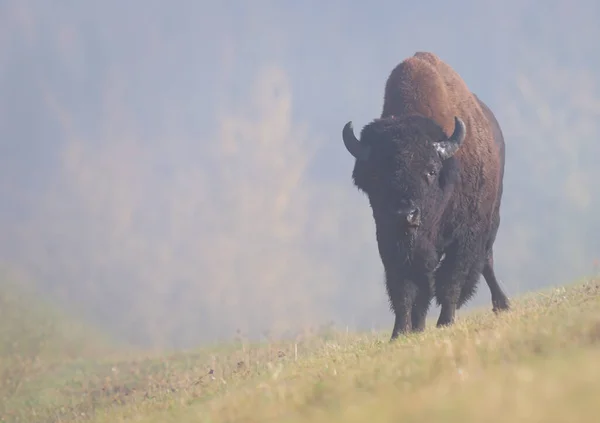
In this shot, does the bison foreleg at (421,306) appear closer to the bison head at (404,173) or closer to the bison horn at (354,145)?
the bison head at (404,173)

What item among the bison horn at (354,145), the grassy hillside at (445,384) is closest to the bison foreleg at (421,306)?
the grassy hillside at (445,384)

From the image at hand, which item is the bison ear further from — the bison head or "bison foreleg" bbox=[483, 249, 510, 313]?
"bison foreleg" bbox=[483, 249, 510, 313]

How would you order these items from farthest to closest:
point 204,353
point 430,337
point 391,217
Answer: point 204,353 < point 391,217 < point 430,337

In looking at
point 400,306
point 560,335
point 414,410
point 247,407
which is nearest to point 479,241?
point 400,306

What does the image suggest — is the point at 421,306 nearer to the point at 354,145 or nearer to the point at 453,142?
the point at 453,142

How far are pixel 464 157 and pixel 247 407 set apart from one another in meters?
5.85

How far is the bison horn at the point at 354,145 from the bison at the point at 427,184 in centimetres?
1

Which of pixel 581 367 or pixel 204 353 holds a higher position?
pixel 581 367

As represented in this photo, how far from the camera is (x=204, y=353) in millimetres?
15461

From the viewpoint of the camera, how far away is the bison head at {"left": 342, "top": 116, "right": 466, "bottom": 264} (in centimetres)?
805

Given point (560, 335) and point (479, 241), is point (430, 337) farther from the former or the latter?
point (479, 241)

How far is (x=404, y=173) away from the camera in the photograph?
26.5ft

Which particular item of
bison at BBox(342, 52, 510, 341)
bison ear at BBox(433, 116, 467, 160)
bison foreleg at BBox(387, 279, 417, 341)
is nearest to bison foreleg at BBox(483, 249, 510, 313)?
bison at BBox(342, 52, 510, 341)

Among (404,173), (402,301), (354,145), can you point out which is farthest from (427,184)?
(402,301)
